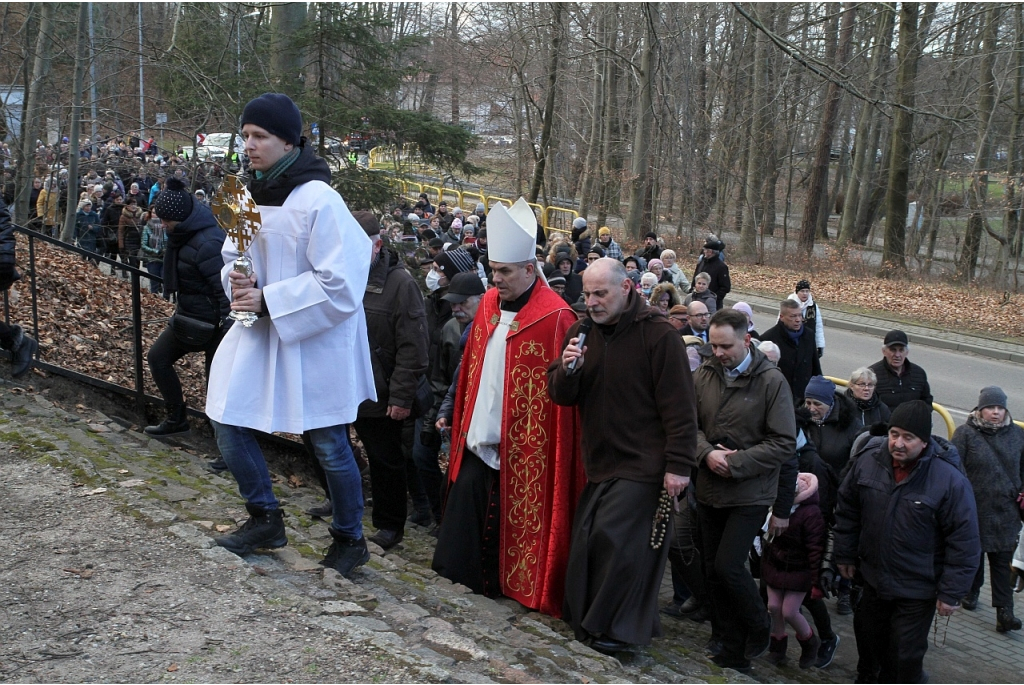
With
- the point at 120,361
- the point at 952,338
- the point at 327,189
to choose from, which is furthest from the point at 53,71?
the point at 952,338

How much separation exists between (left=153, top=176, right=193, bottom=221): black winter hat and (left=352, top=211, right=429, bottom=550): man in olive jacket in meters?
1.26

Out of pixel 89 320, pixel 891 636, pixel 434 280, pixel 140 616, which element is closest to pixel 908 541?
pixel 891 636

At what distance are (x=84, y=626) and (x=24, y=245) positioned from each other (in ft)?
20.4

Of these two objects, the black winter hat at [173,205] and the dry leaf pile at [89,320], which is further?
the dry leaf pile at [89,320]

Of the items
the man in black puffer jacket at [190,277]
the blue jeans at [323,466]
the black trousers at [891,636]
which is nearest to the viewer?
the blue jeans at [323,466]

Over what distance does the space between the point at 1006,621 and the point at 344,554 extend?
4686 millimetres

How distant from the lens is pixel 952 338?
1819 centimetres

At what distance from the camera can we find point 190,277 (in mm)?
6477

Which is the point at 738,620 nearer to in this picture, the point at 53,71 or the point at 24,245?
the point at 24,245

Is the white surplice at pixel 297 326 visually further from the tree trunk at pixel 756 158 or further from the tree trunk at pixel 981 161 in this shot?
the tree trunk at pixel 756 158

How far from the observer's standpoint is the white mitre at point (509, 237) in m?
5.24

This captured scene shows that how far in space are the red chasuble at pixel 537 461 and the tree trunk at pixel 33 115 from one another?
788 centimetres

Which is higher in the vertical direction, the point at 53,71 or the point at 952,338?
the point at 53,71

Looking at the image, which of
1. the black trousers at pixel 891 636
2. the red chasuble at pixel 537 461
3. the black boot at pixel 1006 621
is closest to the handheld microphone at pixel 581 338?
the red chasuble at pixel 537 461
